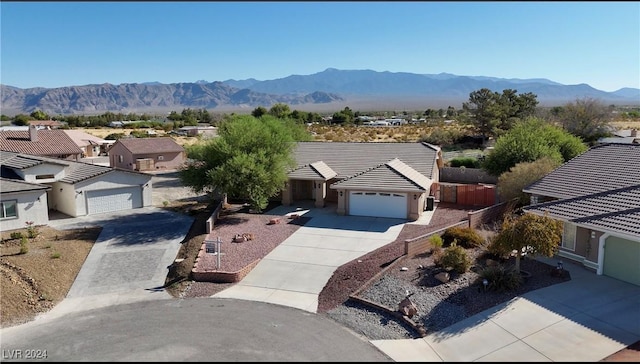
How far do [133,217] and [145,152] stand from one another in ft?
73.9

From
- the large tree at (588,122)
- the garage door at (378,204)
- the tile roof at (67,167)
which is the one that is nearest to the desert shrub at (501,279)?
the garage door at (378,204)

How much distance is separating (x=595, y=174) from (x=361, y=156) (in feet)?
53.4

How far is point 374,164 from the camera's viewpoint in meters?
34.9

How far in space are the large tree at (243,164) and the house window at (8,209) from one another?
30.6 ft

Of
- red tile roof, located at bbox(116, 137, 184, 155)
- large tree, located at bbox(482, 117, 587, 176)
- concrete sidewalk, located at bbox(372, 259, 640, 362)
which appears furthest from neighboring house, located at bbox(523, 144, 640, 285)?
red tile roof, located at bbox(116, 137, 184, 155)

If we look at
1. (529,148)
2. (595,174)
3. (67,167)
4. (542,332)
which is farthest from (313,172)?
(542,332)

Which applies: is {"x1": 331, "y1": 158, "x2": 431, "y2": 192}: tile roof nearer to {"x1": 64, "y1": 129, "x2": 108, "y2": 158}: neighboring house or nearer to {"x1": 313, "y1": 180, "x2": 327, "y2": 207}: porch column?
{"x1": 313, "y1": 180, "x2": 327, "y2": 207}: porch column

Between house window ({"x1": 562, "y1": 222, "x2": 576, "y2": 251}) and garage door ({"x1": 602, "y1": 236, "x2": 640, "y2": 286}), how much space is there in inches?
64.2

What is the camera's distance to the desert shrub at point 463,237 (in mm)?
22737

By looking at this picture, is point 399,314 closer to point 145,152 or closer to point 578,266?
point 578,266

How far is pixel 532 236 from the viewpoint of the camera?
18.1 meters

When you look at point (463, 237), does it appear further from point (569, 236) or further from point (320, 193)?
point (320, 193)

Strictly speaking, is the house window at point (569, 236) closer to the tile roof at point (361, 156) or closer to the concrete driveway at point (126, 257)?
the tile roof at point (361, 156)

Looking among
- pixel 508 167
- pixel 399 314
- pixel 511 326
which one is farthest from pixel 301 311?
pixel 508 167
